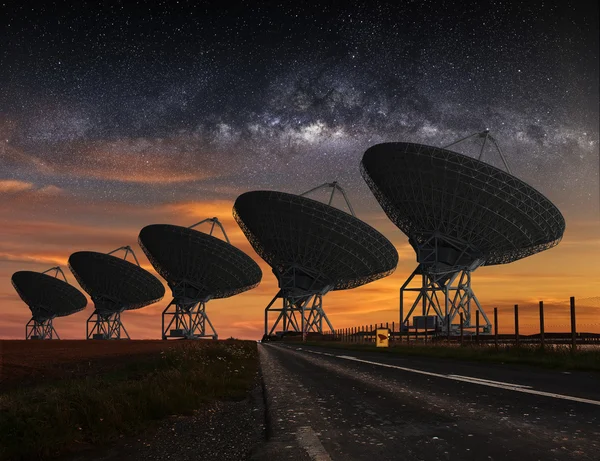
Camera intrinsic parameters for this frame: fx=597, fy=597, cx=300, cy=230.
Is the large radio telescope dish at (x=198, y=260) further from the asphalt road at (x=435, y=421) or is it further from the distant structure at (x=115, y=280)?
the asphalt road at (x=435, y=421)

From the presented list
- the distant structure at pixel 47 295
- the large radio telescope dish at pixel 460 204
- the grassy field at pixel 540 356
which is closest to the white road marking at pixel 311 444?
the grassy field at pixel 540 356

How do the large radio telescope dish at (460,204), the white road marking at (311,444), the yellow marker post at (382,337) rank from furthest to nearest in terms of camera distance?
the large radio telescope dish at (460,204) → the yellow marker post at (382,337) → the white road marking at (311,444)

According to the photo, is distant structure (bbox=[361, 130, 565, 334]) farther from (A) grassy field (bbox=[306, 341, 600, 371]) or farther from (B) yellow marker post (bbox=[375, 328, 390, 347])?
(A) grassy field (bbox=[306, 341, 600, 371])

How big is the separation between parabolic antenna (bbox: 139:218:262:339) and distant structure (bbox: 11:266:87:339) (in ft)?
111

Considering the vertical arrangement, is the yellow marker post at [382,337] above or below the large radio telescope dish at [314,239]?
below

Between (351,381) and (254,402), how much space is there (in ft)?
12.2

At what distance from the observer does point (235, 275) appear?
264 ft

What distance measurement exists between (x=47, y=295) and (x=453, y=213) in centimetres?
9119

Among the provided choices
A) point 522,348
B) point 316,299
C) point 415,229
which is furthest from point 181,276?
point 522,348

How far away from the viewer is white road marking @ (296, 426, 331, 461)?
526 centimetres

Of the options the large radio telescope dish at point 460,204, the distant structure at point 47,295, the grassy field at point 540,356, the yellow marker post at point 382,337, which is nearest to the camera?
the grassy field at point 540,356

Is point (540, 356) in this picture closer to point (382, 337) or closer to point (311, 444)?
point (311, 444)

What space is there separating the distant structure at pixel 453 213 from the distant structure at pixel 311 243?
484 cm

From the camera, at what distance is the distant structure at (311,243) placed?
6206 cm
